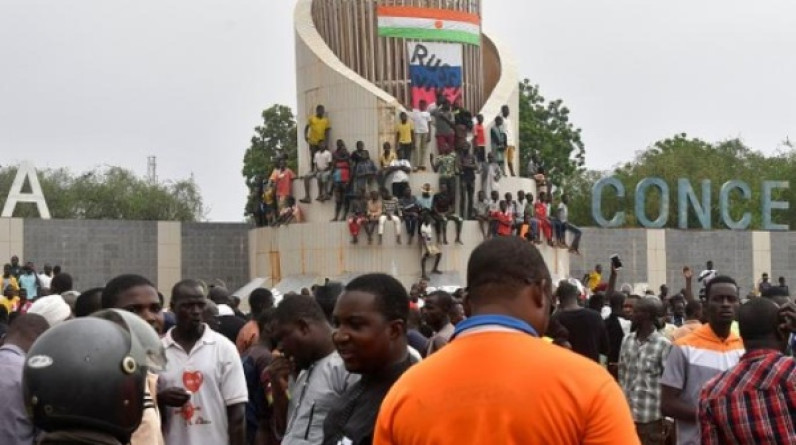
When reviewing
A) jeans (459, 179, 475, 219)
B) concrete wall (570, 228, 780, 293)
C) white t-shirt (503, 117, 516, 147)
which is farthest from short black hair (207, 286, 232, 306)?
concrete wall (570, 228, 780, 293)

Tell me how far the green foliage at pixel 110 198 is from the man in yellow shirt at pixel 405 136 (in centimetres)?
3956

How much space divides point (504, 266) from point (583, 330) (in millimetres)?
9029

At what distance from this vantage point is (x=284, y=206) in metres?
38.9

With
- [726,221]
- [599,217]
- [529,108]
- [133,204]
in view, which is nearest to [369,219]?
[599,217]

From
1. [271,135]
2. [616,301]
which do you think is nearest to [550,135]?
[271,135]

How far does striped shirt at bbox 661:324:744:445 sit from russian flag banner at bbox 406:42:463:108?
2884cm

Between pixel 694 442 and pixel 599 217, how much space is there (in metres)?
40.3

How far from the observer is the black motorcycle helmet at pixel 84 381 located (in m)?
3.83

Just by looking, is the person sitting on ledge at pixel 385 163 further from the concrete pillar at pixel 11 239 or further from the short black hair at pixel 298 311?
the short black hair at pixel 298 311

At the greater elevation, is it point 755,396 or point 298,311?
point 298,311

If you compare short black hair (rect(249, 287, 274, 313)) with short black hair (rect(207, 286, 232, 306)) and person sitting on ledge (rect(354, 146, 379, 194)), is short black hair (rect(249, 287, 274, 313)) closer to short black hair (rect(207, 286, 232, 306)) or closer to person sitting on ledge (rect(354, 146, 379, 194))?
short black hair (rect(207, 286, 232, 306))

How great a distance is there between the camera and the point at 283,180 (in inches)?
1521

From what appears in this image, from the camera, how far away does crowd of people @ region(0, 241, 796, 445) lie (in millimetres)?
3947

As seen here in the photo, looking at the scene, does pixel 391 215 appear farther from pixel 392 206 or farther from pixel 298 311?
pixel 298 311
